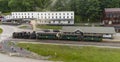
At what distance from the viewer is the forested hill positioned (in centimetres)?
6995

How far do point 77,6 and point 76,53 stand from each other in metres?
30.5

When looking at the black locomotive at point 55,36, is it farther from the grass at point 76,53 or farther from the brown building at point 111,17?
the brown building at point 111,17

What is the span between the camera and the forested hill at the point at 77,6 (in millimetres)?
69950

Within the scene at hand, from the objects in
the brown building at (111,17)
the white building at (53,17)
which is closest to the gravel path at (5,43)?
the white building at (53,17)

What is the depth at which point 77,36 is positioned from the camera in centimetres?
5241

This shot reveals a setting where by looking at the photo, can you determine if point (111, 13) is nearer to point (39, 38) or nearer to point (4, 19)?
point (39, 38)

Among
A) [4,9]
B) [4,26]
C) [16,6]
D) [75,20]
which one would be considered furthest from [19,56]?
[4,9]

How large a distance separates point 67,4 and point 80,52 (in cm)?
3294

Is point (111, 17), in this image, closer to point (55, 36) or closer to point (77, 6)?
point (77, 6)

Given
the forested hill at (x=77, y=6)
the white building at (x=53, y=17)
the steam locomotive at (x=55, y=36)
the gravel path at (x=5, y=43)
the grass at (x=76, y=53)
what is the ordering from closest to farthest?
the grass at (x=76, y=53) < the gravel path at (x=5, y=43) < the steam locomotive at (x=55, y=36) < the forested hill at (x=77, y=6) < the white building at (x=53, y=17)

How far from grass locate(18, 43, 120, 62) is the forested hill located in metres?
25.6

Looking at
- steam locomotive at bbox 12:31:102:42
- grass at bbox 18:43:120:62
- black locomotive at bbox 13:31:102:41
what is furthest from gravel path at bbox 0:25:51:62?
grass at bbox 18:43:120:62

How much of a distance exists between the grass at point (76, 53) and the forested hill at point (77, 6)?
25.6 metres

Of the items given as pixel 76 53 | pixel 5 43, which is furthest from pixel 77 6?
pixel 76 53
